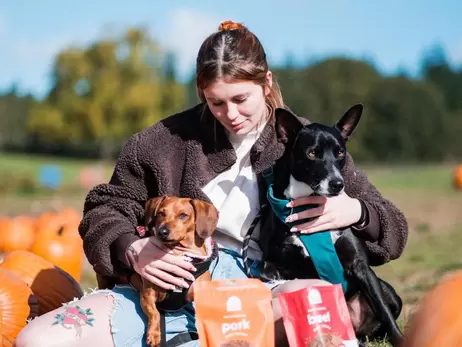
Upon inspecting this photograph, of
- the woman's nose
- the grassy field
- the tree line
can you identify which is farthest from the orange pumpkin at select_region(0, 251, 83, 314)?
the tree line

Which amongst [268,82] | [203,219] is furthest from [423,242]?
[203,219]

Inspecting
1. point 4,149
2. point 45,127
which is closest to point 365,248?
point 45,127

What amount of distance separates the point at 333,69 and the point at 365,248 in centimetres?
7062

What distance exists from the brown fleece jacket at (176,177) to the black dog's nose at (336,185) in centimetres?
27

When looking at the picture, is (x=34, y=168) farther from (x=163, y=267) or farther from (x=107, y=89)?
(x=163, y=267)

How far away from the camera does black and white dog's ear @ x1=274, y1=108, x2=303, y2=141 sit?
368 cm

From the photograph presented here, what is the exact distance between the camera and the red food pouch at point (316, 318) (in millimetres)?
2941

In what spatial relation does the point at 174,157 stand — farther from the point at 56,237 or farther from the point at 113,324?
the point at 56,237

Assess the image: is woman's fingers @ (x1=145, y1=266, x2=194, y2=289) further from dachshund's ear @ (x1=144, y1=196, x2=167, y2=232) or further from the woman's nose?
the woman's nose

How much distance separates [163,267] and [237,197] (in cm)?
70

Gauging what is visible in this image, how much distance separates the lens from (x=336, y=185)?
11.3 ft

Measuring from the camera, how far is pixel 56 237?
21.9 feet

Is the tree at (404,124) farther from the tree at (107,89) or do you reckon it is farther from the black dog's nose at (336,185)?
the black dog's nose at (336,185)

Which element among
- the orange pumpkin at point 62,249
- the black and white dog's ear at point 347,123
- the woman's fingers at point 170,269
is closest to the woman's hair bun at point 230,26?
the black and white dog's ear at point 347,123
